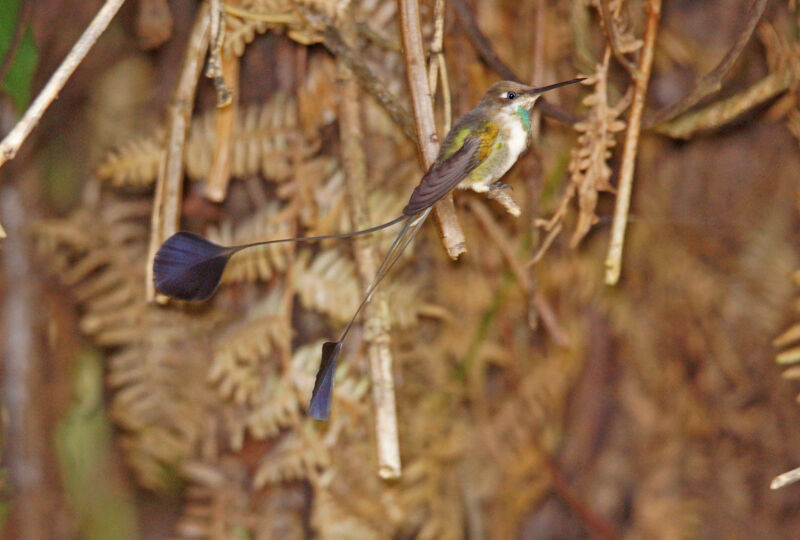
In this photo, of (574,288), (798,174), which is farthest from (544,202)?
(798,174)

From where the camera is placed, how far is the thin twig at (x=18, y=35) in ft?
3.04

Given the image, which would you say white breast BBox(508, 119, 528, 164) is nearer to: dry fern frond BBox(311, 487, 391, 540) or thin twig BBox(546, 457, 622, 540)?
dry fern frond BBox(311, 487, 391, 540)

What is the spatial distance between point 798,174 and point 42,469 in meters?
1.37

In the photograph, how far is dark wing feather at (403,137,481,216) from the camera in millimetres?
627

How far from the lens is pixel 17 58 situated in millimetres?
941

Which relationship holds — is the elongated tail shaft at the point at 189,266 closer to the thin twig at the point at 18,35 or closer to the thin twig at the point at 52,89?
the thin twig at the point at 52,89

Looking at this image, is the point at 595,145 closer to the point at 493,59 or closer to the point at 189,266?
the point at 493,59

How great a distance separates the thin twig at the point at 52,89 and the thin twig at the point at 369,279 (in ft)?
1.09

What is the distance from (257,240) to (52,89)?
0.44 meters

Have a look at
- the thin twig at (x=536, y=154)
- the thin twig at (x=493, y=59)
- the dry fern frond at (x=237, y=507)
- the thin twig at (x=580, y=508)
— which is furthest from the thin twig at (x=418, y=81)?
the thin twig at (x=580, y=508)

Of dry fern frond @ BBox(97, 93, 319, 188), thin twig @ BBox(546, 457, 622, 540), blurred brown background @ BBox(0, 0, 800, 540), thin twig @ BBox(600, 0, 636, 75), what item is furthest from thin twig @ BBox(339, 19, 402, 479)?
thin twig @ BBox(546, 457, 622, 540)

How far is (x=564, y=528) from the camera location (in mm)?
1455

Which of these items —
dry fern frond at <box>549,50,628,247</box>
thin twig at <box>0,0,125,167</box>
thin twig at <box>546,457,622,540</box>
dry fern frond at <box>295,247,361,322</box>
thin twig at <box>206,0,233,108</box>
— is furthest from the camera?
thin twig at <box>546,457,622,540</box>

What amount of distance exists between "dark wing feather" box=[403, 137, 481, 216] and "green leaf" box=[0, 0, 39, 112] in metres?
0.61
